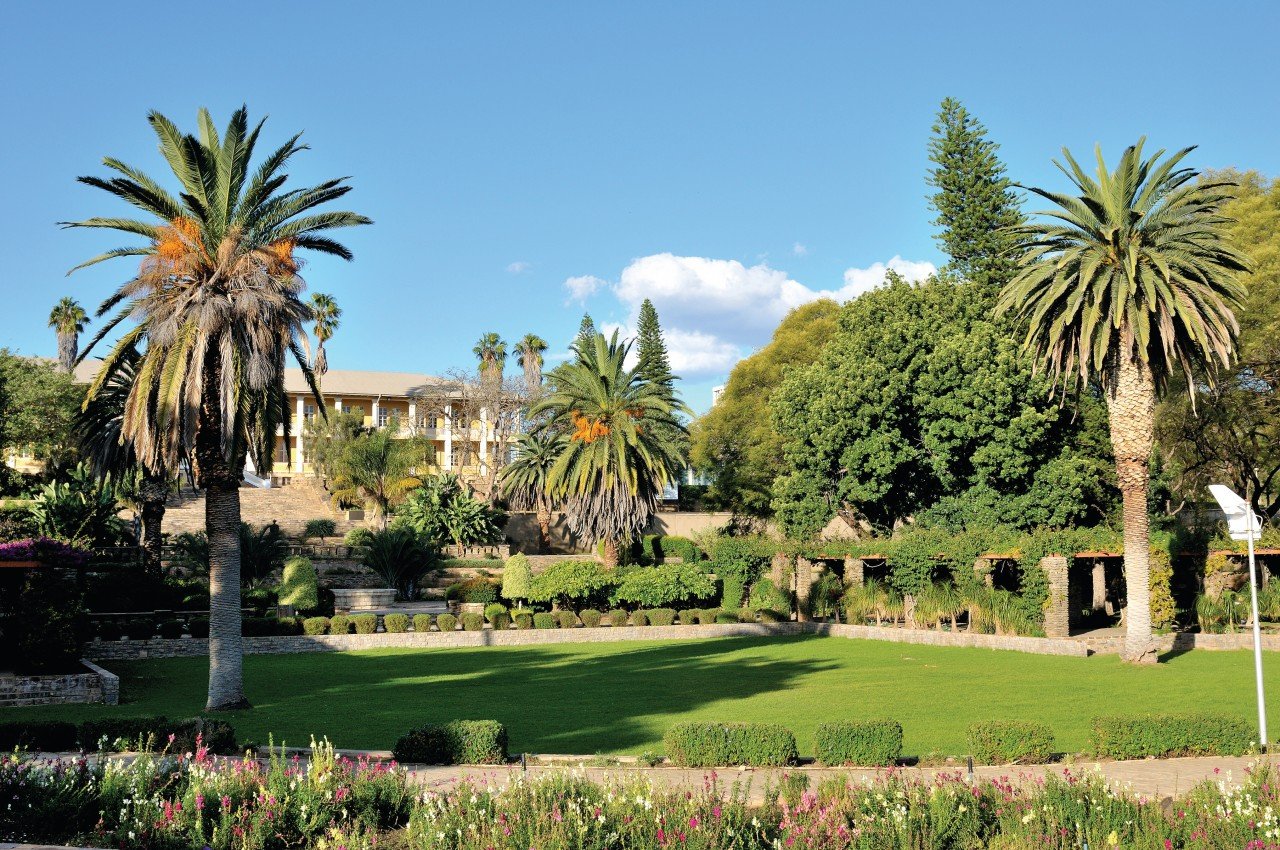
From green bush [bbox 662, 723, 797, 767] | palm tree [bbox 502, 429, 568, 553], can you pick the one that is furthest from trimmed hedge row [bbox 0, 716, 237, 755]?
palm tree [bbox 502, 429, 568, 553]

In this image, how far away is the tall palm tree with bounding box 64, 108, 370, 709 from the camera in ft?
55.2

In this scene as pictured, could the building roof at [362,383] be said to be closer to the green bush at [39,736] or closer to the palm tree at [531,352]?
the palm tree at [531,352]

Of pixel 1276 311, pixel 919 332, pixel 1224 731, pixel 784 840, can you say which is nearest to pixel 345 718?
pixel 784 840

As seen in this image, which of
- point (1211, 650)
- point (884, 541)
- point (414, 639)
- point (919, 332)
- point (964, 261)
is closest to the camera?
point (1211, 650)

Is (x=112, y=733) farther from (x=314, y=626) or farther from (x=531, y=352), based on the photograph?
(x=531, y=352)

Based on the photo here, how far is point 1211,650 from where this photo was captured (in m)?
23.0

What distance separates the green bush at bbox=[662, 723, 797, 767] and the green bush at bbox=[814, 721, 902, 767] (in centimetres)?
38

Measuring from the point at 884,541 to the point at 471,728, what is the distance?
69.1ft

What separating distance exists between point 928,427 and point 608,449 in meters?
10.6

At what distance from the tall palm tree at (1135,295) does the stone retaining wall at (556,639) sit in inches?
176

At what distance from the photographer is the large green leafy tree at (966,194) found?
143 feet

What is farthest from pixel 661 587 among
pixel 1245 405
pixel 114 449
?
pixel 1245 405

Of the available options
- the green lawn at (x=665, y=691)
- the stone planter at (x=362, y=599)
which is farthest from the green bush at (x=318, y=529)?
the green lawn at (x=665, y=691)

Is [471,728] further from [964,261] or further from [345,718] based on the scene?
[964,261]
